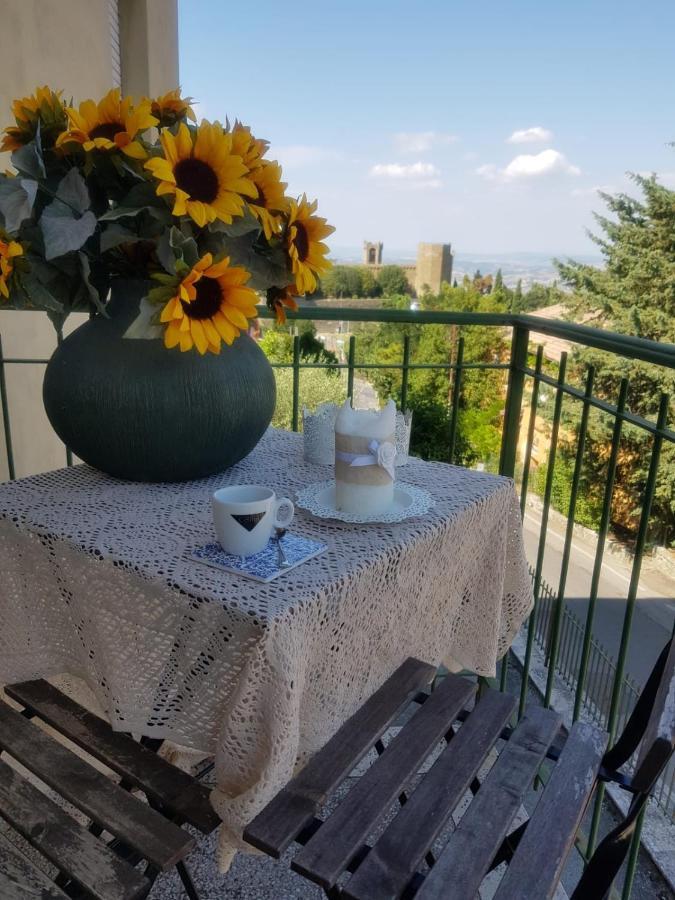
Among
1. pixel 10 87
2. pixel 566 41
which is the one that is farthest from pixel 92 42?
pixel 566 41

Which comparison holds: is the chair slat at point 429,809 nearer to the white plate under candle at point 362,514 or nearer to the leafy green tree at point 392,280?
the white plate under candle at point 362,514

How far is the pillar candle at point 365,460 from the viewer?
0.91 meters

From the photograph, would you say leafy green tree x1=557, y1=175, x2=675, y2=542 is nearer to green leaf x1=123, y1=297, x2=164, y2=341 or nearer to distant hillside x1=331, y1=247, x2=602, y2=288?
distant hillside x1=331, y1=247, x2=602, y2=288

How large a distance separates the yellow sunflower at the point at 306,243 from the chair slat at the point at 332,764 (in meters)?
0.68

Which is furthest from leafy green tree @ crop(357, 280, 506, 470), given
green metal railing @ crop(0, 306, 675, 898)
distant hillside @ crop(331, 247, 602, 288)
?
green metal railing @ crop(0, 306, 675, 898)

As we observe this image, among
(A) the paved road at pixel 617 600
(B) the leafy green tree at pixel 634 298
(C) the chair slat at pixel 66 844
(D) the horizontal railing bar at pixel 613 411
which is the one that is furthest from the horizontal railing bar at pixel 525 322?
(B) the leafy green tree at pixel 634 298

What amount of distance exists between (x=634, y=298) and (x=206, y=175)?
1991 centimetres

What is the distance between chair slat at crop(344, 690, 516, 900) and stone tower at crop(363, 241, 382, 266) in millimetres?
57673

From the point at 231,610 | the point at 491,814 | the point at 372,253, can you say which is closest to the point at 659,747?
the point at 491,814

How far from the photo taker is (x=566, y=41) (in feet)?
138

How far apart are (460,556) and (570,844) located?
433mm

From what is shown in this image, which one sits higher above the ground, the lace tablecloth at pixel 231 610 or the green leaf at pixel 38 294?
the green leaf at pixel 38 294

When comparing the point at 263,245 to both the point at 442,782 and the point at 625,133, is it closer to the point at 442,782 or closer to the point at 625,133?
the point at 442,782

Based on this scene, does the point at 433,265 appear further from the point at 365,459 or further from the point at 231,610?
the point at 231,610
